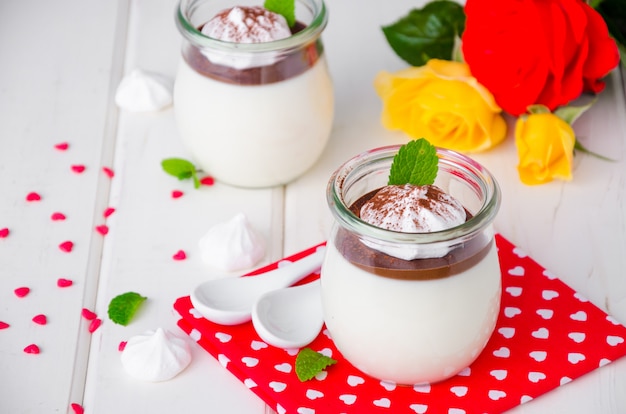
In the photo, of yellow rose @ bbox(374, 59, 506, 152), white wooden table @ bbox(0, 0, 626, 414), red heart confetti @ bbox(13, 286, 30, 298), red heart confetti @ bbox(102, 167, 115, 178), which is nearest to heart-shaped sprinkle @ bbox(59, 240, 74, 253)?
white wooden table @ bbox(0, 0, 626, 414)

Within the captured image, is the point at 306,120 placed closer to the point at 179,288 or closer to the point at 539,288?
the point at 179,288

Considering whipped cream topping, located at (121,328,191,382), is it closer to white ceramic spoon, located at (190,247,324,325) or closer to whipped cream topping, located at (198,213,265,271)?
white ceramic spoon, located at (190,247,324,325)

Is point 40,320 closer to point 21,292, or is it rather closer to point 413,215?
point 21,292

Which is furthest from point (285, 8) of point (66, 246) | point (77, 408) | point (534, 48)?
point (77, 408)

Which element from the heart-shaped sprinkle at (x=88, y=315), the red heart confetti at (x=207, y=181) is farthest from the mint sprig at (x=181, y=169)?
the heart-shaped sprinkle at (x=88, y=315)

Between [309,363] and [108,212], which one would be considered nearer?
[309,363]

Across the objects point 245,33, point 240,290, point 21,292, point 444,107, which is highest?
point 245,33

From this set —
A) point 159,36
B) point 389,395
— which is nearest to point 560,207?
point 389,395
